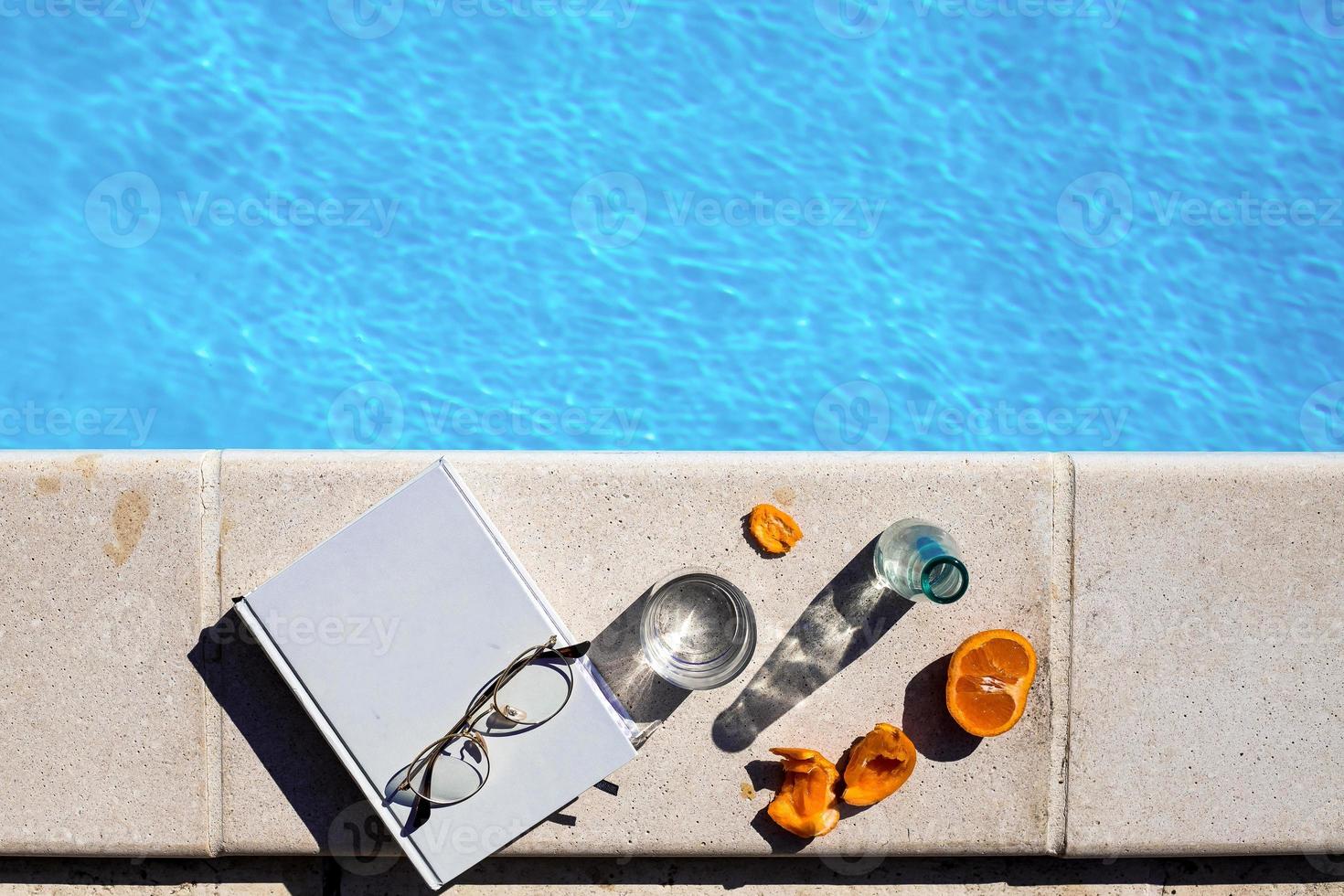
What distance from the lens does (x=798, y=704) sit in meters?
2.62

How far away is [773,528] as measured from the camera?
8.54 ft

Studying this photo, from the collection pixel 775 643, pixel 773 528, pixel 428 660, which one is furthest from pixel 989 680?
pixel 428 660

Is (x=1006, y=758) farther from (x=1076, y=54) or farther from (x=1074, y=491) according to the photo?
(x=1076, y=54)

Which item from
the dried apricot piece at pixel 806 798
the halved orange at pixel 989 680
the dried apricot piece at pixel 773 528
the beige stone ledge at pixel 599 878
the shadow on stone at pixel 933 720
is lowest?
the beige stone ledge at pixel 599 878

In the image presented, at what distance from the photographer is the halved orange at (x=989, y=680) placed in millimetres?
2516

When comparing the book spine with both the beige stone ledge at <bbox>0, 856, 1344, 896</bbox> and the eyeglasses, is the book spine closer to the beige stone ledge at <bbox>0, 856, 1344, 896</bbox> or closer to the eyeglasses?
the eyeglasses

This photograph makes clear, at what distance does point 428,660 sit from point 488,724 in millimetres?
232

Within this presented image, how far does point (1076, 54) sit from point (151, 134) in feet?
13.1

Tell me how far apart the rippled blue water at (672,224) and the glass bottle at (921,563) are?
130cm

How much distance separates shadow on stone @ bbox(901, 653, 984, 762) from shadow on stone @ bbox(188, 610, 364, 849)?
64.6 inches

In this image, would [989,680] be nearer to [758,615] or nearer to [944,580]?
[944,580]

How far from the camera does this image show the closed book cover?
7.64 feet

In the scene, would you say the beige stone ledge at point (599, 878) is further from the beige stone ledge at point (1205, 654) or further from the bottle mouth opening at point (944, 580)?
the bottle mouth opening at point (944, 580)

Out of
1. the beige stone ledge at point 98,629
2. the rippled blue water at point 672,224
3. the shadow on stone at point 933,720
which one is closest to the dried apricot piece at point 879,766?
the shadow on stone at point 933,720
